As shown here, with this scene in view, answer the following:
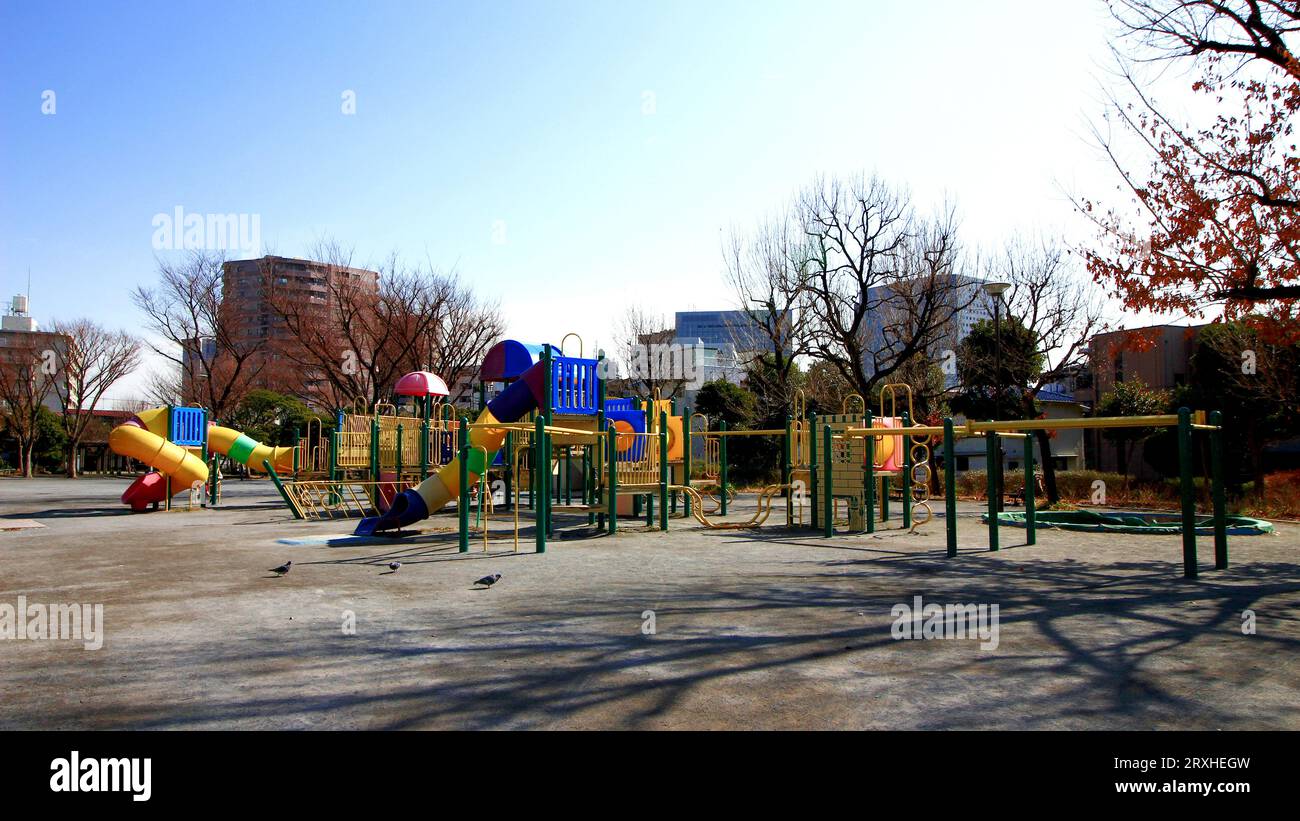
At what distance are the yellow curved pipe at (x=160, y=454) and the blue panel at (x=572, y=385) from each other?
10.8m

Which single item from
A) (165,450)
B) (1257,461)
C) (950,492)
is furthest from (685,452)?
(1257,461)

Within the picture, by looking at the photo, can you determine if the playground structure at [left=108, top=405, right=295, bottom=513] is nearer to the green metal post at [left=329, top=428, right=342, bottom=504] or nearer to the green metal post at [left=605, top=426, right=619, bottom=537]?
the green metal post at [left=329, top=428, right=342, bottom=504]

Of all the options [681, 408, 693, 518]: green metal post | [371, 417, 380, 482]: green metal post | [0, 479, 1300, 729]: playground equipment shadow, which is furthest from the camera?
[371, 417, 380, 482]: green metal post

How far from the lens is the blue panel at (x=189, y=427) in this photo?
68.2 feet

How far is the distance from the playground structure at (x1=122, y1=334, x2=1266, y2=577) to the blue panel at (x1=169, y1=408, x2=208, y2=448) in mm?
32

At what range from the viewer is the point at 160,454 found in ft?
66.2

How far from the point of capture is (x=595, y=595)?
8.08 m

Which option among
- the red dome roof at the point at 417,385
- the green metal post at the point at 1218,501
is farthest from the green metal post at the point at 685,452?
the green metal post at the point at 1218,501

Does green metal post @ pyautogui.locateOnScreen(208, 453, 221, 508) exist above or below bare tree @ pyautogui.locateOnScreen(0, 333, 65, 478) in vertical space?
below

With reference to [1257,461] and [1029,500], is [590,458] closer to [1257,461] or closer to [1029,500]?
[1029,500]

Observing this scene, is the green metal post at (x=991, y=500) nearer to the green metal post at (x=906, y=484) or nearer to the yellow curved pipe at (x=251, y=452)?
the green metal post at (x=906, y=484)

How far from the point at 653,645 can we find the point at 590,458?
41.4 ft

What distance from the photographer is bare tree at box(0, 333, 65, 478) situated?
47.2 metres

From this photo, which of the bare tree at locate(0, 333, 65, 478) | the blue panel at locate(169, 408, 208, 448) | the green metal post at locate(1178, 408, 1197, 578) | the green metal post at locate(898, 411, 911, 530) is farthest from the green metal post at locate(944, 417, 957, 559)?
the bare tree at locate(0, 333, 65, 478)
